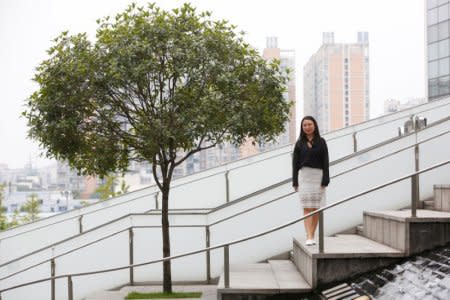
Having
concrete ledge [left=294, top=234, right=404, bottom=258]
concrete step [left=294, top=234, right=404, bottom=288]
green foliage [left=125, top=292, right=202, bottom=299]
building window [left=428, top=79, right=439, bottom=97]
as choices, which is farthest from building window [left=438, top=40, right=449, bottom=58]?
concrete step [left=294, top=234, right=404, bottom=288]

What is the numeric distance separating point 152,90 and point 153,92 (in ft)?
0.12

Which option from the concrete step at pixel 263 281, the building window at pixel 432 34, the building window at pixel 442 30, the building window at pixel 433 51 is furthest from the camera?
the building window at pixel 432 34

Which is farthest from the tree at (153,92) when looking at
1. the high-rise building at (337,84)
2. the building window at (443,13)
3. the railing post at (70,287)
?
Result: the high-rise building at (337,84)

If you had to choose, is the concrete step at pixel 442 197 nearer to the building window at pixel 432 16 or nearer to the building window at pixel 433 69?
the building window at pixel 433 69

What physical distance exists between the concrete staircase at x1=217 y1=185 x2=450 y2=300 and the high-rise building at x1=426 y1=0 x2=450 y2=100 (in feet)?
160

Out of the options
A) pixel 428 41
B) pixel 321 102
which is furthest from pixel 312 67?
pixel 428 41

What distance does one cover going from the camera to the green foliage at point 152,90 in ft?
27.5

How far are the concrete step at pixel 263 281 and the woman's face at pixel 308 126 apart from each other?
1713 millimetres

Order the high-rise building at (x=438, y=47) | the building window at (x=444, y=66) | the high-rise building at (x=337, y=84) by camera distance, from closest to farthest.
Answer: the building window at (x=444, y=66) < the high-rise building at (x=438, y=47) < the high-rise building at (x=337, y=84)

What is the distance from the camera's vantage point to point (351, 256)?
6.59 m

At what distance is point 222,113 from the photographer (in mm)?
8383

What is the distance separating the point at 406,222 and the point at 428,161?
2089mm

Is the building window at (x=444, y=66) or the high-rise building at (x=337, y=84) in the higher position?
the high-rise building at (x=337, y=84)

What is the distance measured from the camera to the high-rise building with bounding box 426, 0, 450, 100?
53781 mm
